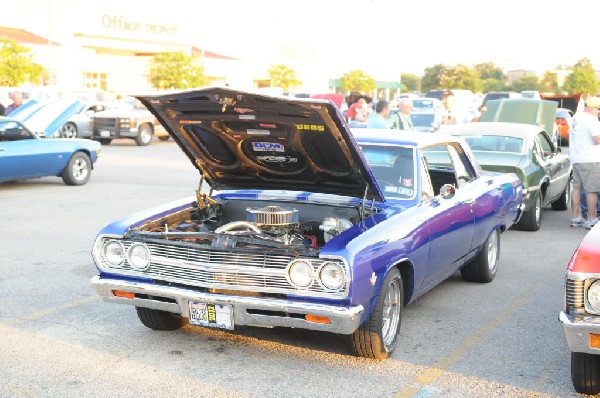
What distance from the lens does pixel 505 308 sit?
23.2ft

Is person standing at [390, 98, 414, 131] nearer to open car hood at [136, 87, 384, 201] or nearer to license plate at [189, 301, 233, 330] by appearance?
open car hood at [136, 87, 384, 201]

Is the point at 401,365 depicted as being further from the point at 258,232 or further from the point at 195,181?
the point at 195,181

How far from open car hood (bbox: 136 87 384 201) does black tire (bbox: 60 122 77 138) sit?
19706mm

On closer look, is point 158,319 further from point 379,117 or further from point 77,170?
point 77,170

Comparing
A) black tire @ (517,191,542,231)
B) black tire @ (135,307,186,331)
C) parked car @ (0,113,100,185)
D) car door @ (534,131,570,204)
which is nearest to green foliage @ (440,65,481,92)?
parked car @ (0,113,100,185)

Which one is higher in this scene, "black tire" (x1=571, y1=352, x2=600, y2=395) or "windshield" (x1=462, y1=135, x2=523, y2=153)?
"windshield" (x1=462, y1=135, x2=523, y2=153)

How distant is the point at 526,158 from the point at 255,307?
690 centimetres

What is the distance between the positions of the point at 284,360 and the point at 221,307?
0.62 meters

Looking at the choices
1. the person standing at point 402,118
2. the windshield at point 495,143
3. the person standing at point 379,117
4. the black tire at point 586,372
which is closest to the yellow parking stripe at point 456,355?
the black tire at point 586,372

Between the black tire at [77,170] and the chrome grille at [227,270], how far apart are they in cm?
1036

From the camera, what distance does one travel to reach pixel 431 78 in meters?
124

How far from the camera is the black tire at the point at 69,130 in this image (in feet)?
84.1

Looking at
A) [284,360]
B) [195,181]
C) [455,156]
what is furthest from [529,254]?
[195,181]

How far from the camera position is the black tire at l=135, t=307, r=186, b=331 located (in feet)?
19.9
